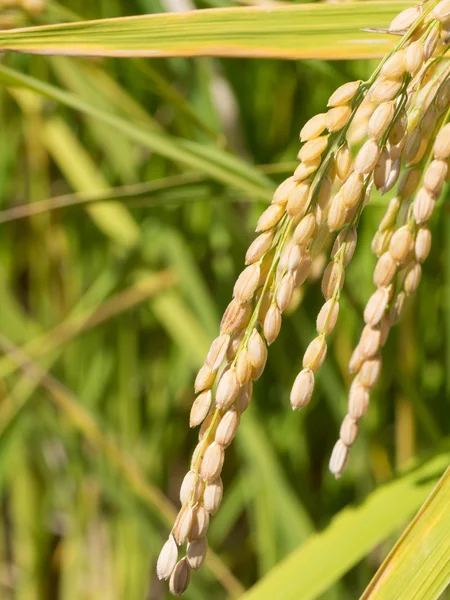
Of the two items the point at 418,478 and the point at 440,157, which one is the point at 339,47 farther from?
the point at 418,478

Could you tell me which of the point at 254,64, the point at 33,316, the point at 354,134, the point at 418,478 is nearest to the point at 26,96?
the point at 254,64

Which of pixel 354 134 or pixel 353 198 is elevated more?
pixel 354 134

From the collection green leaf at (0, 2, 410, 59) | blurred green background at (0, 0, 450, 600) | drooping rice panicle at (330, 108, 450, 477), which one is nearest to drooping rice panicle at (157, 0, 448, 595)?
drooping rice panicle at (330, 108, 450, 477)

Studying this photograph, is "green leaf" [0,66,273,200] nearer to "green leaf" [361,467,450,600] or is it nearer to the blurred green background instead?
the blurred green background

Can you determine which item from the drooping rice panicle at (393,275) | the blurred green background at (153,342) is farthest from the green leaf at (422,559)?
the blurred green background at (153,342)

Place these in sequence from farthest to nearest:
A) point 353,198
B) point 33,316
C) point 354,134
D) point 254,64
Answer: point 33,316 < point 254,64 < point 354,134 < point 353,198

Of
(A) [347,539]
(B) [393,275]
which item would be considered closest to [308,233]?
(B) [393,275]

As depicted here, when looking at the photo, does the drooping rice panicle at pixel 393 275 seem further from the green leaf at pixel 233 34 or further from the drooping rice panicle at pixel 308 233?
the green leaf at pixel 233 34
